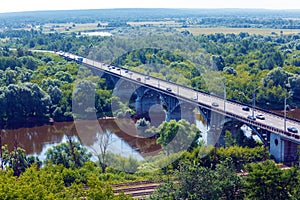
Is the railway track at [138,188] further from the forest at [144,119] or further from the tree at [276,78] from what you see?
the tree at [276,78]

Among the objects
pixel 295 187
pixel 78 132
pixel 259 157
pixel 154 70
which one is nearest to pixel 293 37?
pixel 154 70

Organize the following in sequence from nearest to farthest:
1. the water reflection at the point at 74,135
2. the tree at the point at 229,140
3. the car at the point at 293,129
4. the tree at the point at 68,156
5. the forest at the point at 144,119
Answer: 1. the forest at the point at 144,119
2. the tree at the point at 68,156
3. the car at the point at 293,129
4. the tree at the point at 229,140
5. the water reflection at the point at 74,135

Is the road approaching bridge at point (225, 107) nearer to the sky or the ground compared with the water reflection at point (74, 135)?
nearer to the sky

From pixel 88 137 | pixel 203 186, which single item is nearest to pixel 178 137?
pixel 88 137

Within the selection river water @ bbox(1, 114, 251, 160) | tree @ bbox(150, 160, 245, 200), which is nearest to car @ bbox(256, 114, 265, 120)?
river water @ bbox(1, 114, 251, 160)

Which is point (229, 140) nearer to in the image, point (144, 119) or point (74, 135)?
point (144, 119)

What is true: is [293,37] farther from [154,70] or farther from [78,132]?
[78,132]

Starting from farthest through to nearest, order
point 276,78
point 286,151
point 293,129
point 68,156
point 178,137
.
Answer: point 276,78 < point 178,137 < point 293,129 < point 68,156 < point 286,151

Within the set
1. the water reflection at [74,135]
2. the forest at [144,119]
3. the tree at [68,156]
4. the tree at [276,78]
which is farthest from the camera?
the tree at [276,78]

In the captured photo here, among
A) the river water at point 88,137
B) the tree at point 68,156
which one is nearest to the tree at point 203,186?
the tree at point 68,156

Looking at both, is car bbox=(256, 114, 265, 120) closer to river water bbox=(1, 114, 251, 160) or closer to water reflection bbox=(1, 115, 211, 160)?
water reflection bbox=(1, 115, 211, 160)
